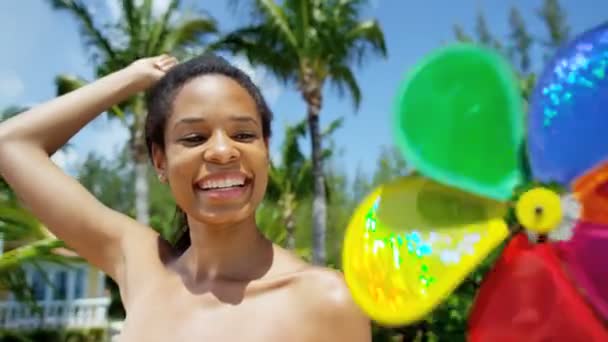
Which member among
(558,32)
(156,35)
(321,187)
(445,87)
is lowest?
(321,187)

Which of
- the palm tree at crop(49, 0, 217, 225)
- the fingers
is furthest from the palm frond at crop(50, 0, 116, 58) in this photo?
the fingers

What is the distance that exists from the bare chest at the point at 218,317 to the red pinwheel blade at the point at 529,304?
0.28 meters

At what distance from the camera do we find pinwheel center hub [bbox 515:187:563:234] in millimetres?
1088

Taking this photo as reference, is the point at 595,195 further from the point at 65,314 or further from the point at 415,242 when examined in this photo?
the point at 65,314

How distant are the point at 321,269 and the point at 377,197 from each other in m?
0.15

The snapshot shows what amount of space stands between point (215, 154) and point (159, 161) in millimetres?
179

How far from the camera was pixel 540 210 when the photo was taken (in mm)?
1081

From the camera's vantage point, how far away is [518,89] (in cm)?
118

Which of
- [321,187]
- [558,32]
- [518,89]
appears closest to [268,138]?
[518,89]

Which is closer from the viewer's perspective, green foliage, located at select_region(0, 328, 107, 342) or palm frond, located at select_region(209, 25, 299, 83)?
palm frond, located at select_region(209, 25, 299, 83)

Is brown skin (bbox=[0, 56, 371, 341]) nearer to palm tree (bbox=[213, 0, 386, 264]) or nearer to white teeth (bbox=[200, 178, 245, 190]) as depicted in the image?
white teeth (bbox=[200, 178, 245, 190])

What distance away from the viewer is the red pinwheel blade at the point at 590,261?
3.58 ft

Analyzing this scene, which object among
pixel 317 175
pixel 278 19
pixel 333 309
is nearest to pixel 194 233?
pixel 333 309

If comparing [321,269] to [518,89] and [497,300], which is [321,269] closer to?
[497,300]
